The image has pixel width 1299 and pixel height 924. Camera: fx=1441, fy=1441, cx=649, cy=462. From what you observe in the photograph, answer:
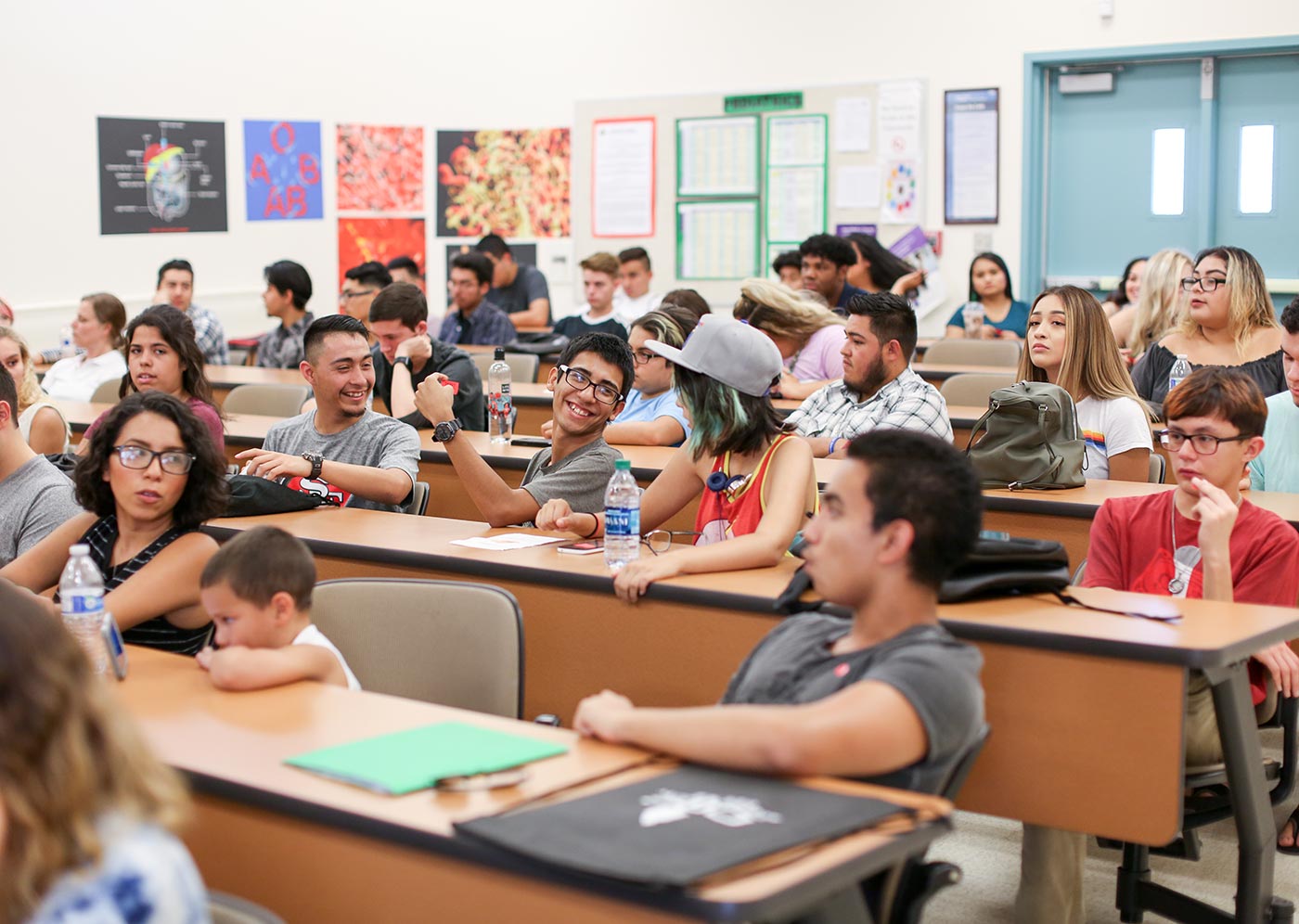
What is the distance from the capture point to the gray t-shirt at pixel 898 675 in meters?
1.82

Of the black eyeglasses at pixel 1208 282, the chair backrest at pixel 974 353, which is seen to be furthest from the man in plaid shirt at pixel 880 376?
the chair backrest at pixel 974 353

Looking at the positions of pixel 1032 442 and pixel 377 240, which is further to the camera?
pixel 377 240

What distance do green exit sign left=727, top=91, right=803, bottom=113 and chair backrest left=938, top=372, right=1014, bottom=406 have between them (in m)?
3.84

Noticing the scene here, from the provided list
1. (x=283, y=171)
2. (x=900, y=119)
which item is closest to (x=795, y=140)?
(x=900, y=119)

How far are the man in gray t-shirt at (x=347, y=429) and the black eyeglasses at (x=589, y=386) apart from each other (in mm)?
559

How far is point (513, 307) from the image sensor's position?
9.43 metres

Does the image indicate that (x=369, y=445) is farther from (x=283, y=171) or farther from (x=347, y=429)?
(x=283, y=171)

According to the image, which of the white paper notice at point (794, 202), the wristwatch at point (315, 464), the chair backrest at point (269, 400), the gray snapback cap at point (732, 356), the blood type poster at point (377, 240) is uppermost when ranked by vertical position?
the white paper notice at point (794, 202)

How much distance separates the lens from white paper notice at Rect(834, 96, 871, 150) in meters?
8.76

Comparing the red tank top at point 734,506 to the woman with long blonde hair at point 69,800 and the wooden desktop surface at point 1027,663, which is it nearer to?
the wooden desktop surface at point 1027,663

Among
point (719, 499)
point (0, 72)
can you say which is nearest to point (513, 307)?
point (0, 72)

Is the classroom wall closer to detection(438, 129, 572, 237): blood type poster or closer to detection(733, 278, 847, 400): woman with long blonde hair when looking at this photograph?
detection(438, 129, 572, 237): blood type poster

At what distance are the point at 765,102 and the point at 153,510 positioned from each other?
7.00 m

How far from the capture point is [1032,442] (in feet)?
12.5
